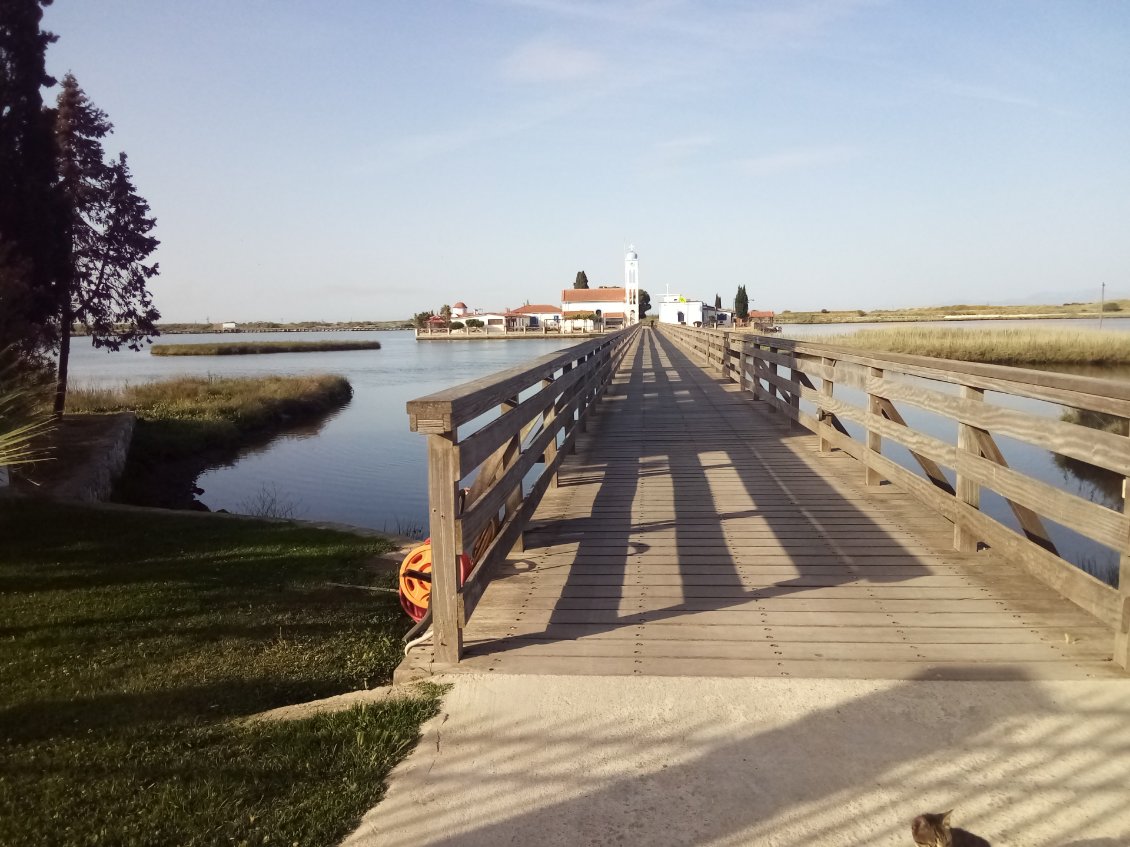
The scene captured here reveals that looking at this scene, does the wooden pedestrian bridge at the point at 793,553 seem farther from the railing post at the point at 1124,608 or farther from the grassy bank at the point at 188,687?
the grassy bank at the point at 188,687

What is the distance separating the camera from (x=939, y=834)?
225 centimetres

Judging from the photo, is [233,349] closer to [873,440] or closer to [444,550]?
[873,440]

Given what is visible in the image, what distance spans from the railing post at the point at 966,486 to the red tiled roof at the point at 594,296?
113m

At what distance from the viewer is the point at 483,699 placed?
333 centimetres

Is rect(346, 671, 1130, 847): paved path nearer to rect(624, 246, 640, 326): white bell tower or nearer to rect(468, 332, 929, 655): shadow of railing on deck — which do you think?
rect(468, 332, 929, 655): shadow of railing on deck

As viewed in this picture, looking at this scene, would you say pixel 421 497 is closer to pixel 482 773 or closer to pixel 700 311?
pixel 482 773

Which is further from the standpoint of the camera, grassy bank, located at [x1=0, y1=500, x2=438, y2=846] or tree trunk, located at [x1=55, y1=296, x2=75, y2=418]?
tree trunk, located at [x1=55, y1=296, x2=75, y2=418]

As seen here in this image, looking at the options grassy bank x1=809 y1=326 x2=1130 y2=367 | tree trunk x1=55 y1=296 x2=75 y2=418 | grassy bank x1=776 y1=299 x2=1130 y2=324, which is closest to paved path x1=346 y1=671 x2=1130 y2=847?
tree trunk x1=55 y1=296 x2=75 y2=418

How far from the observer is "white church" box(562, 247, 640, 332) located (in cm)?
10644

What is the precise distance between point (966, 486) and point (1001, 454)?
37cm

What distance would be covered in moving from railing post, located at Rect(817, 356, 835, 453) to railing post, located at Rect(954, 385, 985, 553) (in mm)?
3551

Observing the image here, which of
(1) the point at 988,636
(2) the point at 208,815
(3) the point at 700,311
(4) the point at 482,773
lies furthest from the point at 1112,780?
(3) the point at 700,311

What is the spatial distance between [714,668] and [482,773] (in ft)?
3.81

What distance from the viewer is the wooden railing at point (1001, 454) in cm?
346
